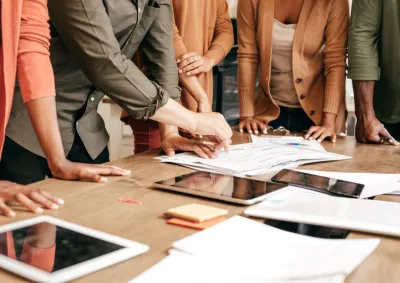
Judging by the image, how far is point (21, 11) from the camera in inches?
39.9

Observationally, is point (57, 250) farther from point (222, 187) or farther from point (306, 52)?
point (306, 52)

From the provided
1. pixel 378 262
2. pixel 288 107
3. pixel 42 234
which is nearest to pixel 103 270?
pixel 42 234

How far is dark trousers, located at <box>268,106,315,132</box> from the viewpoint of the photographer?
1952 millimetres

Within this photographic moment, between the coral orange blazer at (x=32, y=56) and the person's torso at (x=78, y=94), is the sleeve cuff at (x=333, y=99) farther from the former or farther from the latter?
the coral orange blazer at (x=32, y=56)

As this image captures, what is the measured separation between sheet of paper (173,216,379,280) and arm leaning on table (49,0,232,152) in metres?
0.50

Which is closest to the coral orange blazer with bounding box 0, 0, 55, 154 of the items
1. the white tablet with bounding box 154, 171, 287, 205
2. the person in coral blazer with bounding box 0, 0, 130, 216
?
the person in coral blazer with bounding box 0, 0, 130, 216

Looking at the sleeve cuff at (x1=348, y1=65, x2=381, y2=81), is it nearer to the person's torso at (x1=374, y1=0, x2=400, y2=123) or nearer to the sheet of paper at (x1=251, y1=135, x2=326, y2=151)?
the person's torso at (x1=374, y1=0, x2=400, y2=123)

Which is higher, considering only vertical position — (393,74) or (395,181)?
(393,74)

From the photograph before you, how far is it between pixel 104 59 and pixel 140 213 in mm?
419

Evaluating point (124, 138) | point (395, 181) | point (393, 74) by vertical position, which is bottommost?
point (124, 138)

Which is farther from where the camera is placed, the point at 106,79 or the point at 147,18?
the point at 147,18

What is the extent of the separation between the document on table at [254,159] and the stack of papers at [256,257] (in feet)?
1.45

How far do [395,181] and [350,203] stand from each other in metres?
0.28

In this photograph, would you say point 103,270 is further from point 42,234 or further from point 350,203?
point 350,203
